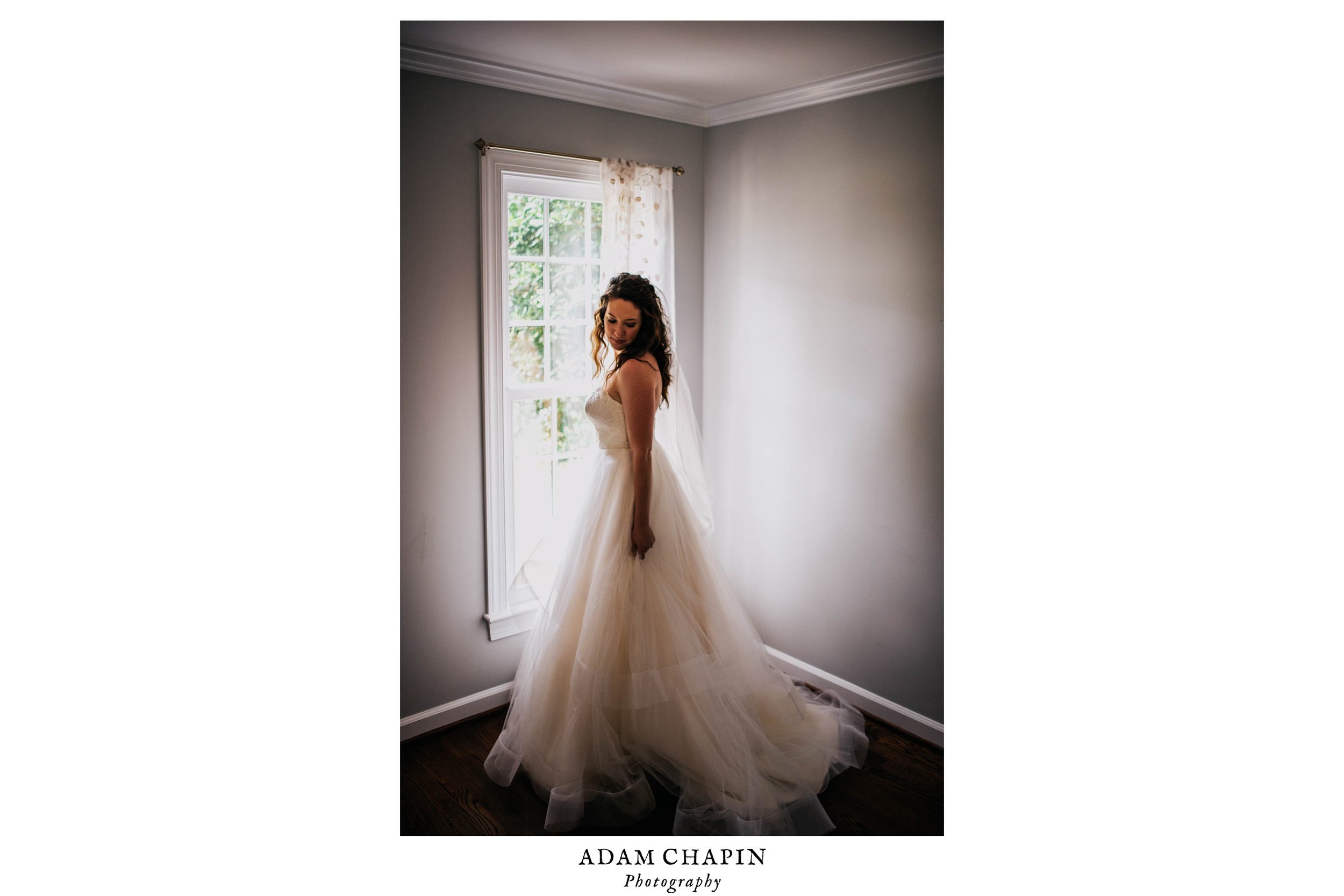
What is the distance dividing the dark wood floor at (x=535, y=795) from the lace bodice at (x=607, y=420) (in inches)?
44.2

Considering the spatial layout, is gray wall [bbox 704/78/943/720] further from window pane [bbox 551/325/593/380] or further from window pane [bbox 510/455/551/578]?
window pane [bbox 510/455/551/578]

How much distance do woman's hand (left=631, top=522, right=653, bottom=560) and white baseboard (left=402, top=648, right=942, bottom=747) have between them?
0.76m

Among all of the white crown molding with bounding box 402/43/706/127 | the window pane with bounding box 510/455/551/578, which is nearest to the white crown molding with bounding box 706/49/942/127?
the white crown molding with bounding box 402/43/706/127

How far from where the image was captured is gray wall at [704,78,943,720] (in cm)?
247

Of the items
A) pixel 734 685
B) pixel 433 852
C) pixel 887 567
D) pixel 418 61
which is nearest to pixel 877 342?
pixel 887 567

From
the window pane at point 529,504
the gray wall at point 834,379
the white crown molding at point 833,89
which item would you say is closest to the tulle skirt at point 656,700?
the window pane at point 529,504

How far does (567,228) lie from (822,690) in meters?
2.05

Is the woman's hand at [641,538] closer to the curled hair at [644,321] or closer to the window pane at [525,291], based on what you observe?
the curled hair at [644,321]

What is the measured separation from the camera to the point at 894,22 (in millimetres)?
1748

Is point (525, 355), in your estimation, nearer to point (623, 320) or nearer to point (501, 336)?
point (501, 336)
